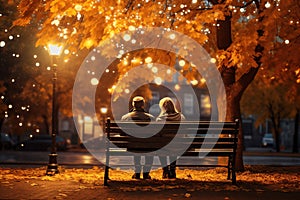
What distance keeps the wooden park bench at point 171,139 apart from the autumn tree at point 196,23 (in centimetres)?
289

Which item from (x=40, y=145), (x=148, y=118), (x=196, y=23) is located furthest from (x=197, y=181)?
(x=40, y=145)

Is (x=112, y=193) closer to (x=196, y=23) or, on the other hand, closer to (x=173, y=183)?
(x=173, y=183)

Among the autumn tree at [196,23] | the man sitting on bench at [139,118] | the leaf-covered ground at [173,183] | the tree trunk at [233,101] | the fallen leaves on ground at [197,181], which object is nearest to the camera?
the leaf-covered ground at [173,183]

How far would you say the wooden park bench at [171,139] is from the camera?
10.7 m

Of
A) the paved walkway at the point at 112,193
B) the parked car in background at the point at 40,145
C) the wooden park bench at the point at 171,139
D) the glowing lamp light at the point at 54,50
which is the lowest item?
the paved walkway at the point at 112,193

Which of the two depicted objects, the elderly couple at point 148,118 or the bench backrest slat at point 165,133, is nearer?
the bench backrest slat at point 165,133

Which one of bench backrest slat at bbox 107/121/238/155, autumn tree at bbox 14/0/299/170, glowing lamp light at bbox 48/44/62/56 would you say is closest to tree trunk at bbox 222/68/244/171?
autumn tree at bbox 14/0/299/170

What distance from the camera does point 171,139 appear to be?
10875mm

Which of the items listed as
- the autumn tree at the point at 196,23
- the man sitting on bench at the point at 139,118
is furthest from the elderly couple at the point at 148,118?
the autumn tree at the point at 196,23

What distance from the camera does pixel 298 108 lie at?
1686 inches

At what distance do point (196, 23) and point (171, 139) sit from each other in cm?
398

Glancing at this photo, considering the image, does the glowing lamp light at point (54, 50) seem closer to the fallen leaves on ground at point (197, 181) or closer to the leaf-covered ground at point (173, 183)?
the fallen leaves on ground at point (197, 181)

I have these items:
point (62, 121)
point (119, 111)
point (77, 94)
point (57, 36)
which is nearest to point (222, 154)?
point (57, 36)

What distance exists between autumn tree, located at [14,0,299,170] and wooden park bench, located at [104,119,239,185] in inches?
114
